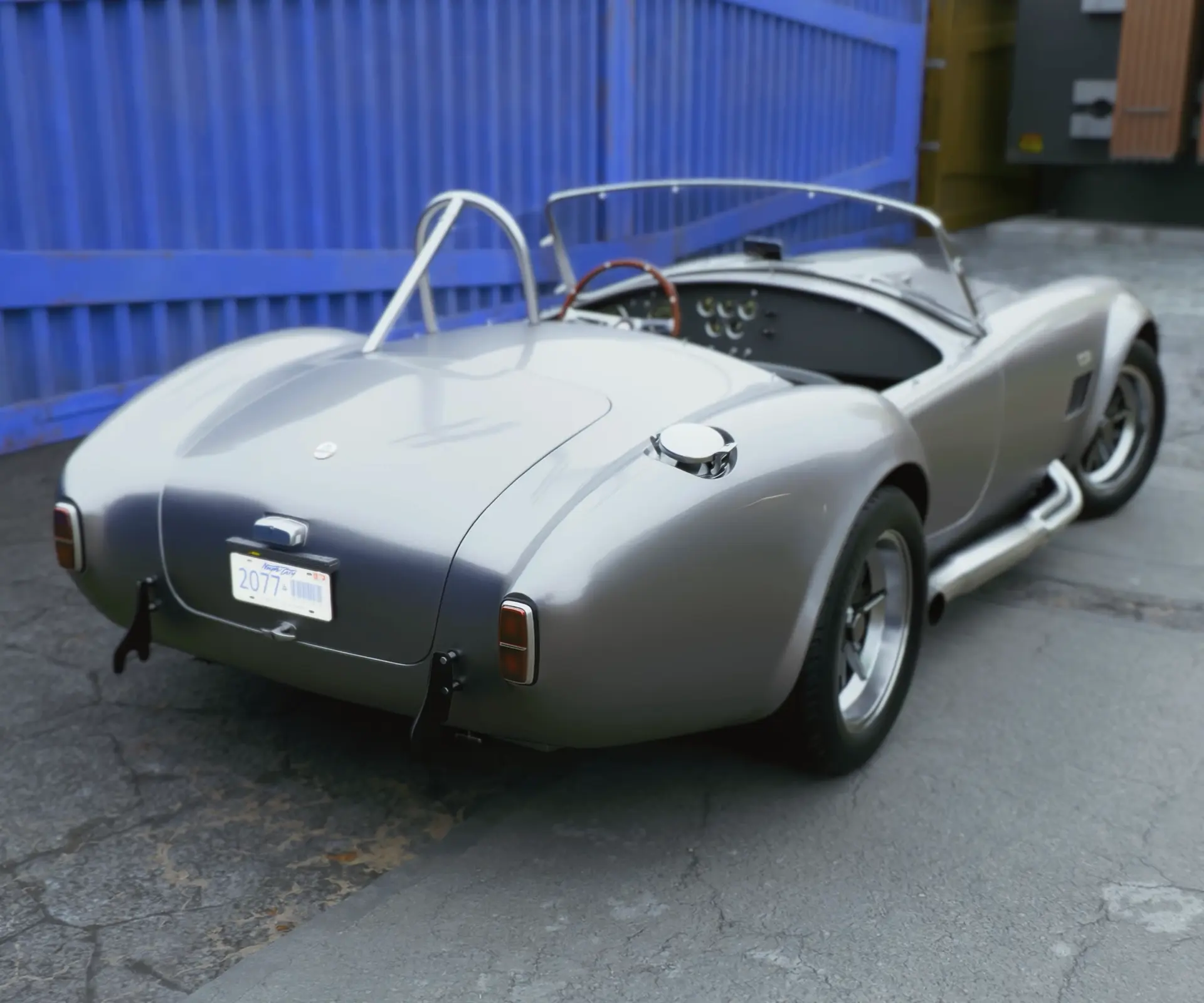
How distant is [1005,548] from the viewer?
394cm

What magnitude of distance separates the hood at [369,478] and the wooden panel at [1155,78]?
8860 mm

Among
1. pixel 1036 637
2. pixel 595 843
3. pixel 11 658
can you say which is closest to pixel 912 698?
pixel 1036 637

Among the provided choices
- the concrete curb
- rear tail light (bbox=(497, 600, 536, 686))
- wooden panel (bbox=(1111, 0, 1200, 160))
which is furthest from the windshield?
the concrete curb

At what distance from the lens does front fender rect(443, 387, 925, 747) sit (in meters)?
2.51

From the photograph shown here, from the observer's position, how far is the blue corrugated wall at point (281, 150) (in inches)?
216

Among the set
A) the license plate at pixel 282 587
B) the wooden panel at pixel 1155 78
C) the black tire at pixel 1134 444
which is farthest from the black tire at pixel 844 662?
the wooden panel at pixel 1155 78

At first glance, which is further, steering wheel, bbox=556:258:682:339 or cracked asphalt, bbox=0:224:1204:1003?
steering wheel, bbox=556:258:682:339

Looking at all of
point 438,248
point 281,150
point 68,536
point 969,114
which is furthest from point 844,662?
point 969,114

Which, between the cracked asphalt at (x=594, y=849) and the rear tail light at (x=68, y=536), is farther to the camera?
the rear tail light at (x=68, y=536)

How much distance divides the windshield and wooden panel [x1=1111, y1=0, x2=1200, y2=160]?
6938 mm

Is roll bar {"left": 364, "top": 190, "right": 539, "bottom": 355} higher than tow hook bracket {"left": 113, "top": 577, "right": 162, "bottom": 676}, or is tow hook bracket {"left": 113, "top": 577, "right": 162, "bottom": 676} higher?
roll bar {"left": 364, "top": 190, "right": 539, "bottom": 355}

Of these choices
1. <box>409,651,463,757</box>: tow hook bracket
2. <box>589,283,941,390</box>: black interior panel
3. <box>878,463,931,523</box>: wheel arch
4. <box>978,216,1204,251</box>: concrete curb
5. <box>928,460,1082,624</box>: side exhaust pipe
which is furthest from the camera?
<box>978,216,1204,251</box>: concrete curb

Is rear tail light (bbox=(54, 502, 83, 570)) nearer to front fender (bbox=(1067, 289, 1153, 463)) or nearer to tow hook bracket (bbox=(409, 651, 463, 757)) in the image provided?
tow hook bracket (bbox=(409, 651, 463, 757))

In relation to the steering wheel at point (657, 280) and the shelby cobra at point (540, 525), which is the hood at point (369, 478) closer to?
the shelby cobra at point (540, 525)
